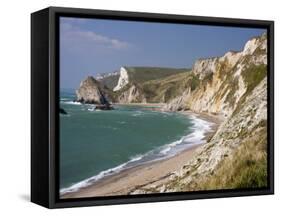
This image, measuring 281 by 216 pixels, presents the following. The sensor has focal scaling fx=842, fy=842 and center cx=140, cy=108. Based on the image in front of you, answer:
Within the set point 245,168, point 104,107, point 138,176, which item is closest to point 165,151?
point 138,176

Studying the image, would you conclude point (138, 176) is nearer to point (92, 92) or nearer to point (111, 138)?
point (111, 138)

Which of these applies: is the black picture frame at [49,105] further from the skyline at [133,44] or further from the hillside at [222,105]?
the hillside at [222,105]

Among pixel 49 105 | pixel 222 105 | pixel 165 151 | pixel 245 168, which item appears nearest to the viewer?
pixel 49 105

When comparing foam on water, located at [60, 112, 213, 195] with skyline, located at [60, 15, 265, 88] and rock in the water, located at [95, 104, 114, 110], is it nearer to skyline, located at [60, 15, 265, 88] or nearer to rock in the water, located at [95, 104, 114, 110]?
rock in the water, located at [95, 104, 114, 110]

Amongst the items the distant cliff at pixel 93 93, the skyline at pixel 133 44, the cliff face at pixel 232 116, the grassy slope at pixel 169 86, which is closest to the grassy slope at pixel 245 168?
the cliff face at pixel 232 116

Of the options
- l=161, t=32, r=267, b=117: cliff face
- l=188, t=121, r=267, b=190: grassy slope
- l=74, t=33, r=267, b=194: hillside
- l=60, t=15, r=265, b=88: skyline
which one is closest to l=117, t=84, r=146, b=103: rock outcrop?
l=74, t=33, r=267, b=194: hillside

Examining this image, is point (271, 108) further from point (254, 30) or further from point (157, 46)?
point (157, 46)
